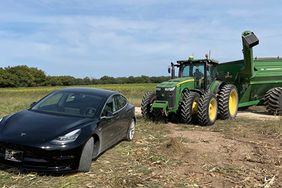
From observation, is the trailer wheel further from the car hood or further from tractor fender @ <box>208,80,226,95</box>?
the car hood

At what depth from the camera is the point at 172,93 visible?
1264 cm

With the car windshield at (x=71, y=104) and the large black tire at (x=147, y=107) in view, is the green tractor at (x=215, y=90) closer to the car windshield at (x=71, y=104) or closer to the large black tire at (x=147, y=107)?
the large black tire at (x=147, y=107)

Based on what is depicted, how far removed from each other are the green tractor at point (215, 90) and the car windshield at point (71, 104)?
475 cm

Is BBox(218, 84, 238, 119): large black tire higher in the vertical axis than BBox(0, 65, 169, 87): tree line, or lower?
lower

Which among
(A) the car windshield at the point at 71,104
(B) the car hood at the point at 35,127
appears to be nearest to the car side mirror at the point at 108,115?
(A) the car windshield at the point at 71,104

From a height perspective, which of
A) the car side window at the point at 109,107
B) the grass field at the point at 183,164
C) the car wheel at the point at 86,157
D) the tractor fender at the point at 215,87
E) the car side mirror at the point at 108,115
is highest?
the tractor fender at the point at 215,87

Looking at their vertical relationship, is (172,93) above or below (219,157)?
above

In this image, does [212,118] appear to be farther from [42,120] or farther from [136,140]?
[42,120]

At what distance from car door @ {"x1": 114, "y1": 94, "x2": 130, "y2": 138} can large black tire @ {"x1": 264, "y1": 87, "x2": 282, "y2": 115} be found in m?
9.17

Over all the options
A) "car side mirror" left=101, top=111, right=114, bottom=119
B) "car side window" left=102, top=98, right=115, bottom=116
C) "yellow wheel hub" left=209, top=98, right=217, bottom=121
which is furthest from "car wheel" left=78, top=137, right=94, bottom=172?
"yellow wheel hub" left=209, top=98, right=217, bottom=121

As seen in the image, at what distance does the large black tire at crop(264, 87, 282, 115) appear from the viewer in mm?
16438

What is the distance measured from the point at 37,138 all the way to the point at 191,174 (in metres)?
2.71

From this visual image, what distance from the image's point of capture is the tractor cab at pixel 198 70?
13773 mm

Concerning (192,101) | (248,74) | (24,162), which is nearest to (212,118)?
(192,101)
